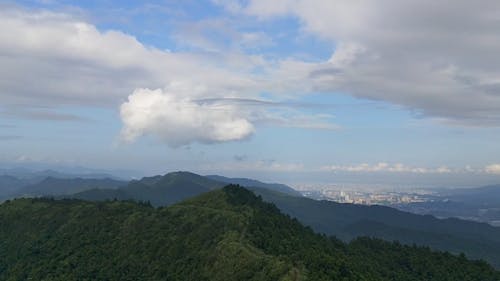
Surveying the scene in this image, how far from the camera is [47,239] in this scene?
174 metres

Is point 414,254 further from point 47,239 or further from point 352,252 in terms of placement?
point 47,239

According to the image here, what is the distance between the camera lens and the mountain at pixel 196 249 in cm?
11968

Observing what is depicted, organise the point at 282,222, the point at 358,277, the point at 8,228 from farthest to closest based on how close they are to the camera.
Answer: the point at 8,228, the point at 282,222, the point at 358,277

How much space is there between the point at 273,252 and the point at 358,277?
2567 centimetres

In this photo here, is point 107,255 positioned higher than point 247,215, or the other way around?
point 247,215

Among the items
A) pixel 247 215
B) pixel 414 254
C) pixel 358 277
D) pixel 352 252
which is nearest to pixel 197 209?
pixel 247 215

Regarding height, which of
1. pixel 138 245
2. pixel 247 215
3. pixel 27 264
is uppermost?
pixel 247 215

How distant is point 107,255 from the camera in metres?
154

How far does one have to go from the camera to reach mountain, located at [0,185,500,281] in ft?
393

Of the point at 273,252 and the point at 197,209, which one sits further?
the point at 197,209

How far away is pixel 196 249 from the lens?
454ft

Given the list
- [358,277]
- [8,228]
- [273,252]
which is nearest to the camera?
[358,277]

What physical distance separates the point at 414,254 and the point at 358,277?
7065cm

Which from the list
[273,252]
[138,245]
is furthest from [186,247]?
[273,252]
